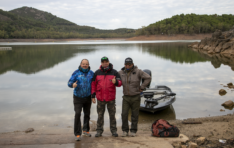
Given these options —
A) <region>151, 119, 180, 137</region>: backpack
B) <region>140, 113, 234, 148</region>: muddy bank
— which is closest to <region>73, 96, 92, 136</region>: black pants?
<region>151, 119, 180, 137</region>: backpack

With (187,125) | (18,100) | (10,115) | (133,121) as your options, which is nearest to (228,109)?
(187,125)

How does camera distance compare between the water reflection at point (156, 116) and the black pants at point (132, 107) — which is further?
the water reflection at point (156, 116)

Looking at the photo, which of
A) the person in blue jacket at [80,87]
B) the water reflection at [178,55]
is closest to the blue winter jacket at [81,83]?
the person in blue jacket at [80,87]

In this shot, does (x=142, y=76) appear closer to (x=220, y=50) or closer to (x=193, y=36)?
(x=220, y=50)

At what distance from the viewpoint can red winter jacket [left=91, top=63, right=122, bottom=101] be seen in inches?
174

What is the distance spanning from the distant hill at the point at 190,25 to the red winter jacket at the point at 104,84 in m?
125

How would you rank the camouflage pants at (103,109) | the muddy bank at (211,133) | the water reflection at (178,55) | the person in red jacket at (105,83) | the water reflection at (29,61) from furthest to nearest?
the water reflection at (178,55) < the water reflection at (29,61) < the camouflage pants at (103,109) < the person in red jacket at (105,83) < the muddy bank at (211,133)

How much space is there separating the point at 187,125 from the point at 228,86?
23.6 feet

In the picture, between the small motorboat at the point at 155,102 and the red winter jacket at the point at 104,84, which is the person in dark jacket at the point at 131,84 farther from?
the small motorboat at the point at 155,102

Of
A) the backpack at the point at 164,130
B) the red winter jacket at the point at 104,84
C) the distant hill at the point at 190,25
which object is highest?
the distant hill at the point at 190,25

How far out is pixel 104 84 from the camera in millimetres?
4410

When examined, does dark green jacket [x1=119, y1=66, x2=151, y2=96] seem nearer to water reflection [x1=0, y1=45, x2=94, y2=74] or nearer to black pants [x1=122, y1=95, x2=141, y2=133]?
black pants [x1=122, y1=95, x2=141, y2=133]

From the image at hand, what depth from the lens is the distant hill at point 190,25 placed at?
122375mm

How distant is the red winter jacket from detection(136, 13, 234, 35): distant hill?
125279 millimetres
